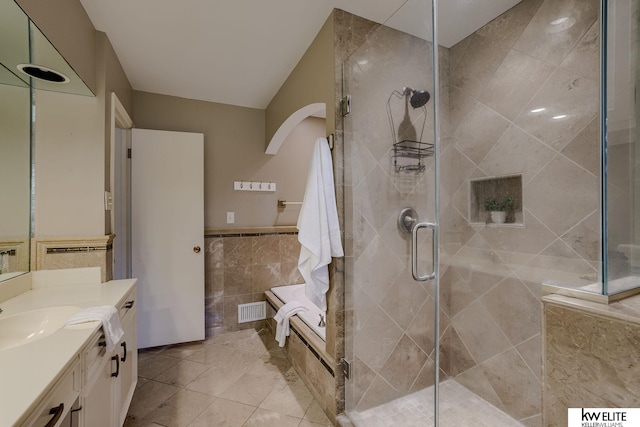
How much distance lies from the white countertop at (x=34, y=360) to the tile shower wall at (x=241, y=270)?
1.42 m

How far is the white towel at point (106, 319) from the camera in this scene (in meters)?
1.10

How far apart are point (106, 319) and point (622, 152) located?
6.57 ft

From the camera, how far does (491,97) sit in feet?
5.74

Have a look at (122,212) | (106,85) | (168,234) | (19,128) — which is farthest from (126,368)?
(106,85)

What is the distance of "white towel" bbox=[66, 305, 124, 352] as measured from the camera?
3.61ft

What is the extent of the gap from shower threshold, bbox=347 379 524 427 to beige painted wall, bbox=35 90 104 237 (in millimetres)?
2051

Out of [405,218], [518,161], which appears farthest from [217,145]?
[518,161]

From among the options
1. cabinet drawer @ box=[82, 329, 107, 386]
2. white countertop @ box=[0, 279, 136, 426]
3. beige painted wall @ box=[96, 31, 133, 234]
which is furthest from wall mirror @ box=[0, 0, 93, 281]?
cabinet drawer @ box=[82, 329, 107, 386]

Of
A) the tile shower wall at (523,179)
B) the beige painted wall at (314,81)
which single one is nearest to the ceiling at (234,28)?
the beige painted wall at (314,81)

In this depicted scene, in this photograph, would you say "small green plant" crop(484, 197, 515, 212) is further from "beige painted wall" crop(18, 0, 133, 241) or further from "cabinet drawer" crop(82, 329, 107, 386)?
"beige painted wall" crop(18, 0, 133, 241)

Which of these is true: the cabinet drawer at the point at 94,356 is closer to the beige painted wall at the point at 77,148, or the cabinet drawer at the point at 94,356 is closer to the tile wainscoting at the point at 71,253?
the tile wainscoting at the point at 71,253

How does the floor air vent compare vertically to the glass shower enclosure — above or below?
below

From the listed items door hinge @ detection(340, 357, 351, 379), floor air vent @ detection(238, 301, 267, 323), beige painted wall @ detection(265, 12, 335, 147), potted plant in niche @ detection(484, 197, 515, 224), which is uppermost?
beige painted wall @ detection(265, 12, 335, 147)

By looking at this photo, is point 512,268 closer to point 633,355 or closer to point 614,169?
point 614,169
